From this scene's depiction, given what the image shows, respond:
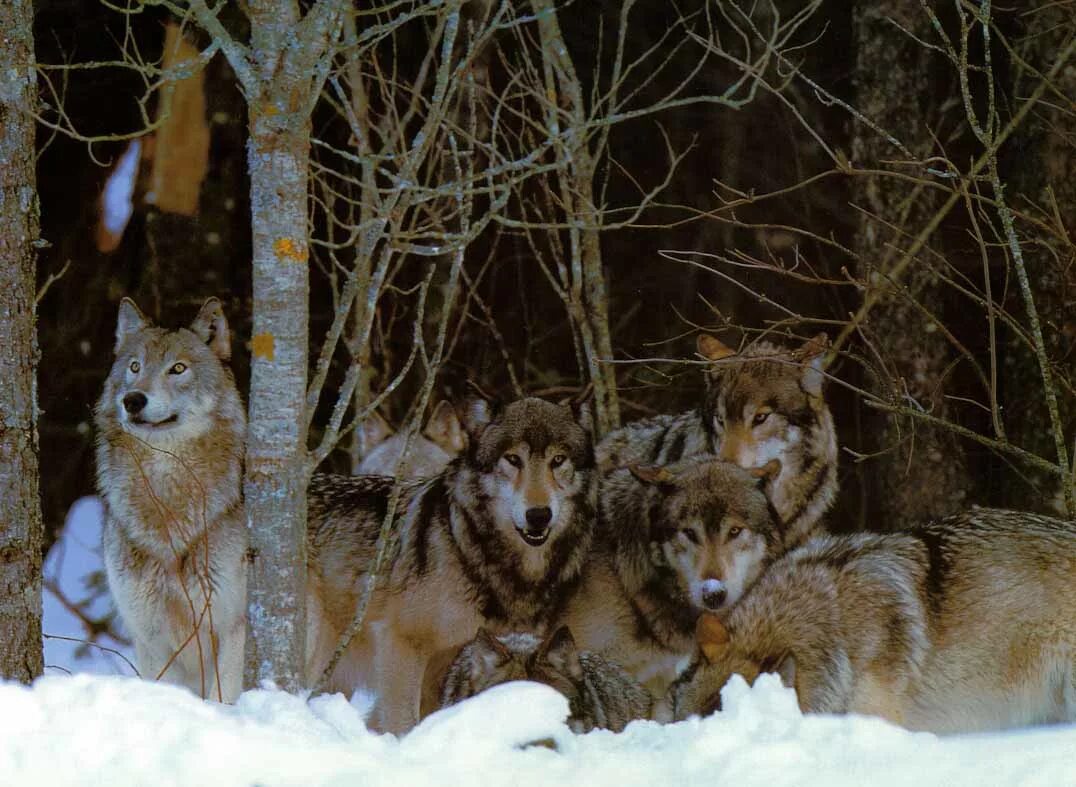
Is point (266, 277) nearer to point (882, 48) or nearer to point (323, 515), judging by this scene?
point (323, 515)

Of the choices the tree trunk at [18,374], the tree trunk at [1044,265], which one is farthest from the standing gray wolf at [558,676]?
the tree trunk at [1044,265]

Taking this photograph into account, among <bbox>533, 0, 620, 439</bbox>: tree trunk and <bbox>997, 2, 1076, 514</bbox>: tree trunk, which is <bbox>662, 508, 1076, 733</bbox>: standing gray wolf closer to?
<bbox>997, 2, 1076, 514</bbox>: tree trunk

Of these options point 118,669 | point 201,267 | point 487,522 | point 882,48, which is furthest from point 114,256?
point 882,48

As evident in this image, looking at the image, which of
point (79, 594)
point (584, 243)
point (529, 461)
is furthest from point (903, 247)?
point (79, 594)

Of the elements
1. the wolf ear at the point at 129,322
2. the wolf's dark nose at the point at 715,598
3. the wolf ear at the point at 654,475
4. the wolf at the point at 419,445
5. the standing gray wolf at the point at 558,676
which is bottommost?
the standing gray wolf at the point at 558,676

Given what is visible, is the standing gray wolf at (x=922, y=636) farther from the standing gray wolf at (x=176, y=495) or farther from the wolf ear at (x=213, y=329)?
the wolf ear at (x=213, y=329)

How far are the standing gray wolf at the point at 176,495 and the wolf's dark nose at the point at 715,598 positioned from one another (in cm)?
211

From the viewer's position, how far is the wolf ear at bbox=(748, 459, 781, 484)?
6246 mm

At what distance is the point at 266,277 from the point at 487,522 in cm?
210

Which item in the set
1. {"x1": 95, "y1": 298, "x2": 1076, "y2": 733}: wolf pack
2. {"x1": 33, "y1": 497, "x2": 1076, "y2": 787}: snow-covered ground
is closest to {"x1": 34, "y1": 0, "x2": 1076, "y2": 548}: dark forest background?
{"x1": 95, "y1": 298, "x2": 1076, "y2": 733}: wolf pack

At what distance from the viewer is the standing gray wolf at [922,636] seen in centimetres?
510

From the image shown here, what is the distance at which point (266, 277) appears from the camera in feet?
15.7

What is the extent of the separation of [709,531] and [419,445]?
340 cm

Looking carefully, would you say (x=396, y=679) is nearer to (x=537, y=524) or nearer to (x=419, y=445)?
(x=537, y=524)
